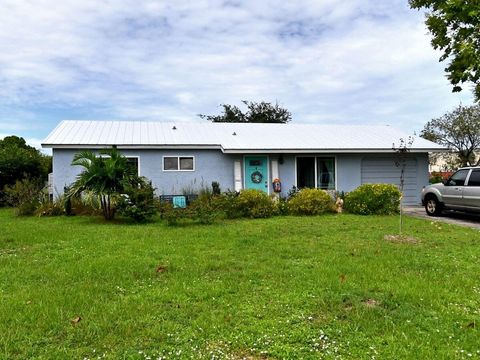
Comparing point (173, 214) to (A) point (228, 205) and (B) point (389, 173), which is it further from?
(B) point (389, 173)

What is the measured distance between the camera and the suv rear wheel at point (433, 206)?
1376 centimetres

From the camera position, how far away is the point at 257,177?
17.0m

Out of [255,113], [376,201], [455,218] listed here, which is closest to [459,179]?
[455,218]

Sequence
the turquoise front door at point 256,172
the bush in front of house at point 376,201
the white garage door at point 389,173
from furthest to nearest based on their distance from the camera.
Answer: the white garage door at point 389,173, the turquoise front door at point 256,172, the bush in front of house at point 376,201

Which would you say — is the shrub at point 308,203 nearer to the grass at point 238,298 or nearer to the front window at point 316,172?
the front window at point 316,172

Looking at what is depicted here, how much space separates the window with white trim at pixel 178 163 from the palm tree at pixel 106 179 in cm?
401

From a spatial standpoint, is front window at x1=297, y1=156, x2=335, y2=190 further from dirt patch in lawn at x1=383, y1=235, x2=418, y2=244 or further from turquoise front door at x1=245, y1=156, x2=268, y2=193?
dirt patch in lawn at x1=383, y1=235, x2=418, y2=244

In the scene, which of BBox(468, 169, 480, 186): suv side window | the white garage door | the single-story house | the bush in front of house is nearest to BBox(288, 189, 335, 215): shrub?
the bush in front of house

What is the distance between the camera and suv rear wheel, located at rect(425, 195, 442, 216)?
1376 centimetres

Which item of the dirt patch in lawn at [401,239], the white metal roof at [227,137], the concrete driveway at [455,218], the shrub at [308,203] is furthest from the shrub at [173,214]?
the concrete driveway at [455,218]

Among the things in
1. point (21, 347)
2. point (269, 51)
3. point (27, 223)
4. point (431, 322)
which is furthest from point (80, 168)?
point (431, 322)

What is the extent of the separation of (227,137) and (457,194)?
948 cm

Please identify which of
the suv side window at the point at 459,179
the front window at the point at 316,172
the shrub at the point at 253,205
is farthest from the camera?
the front window at the point at 316,172

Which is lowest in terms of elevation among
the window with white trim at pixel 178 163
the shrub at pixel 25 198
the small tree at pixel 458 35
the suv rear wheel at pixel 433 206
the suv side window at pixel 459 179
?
the suv rear wheel at pixel 433 206
